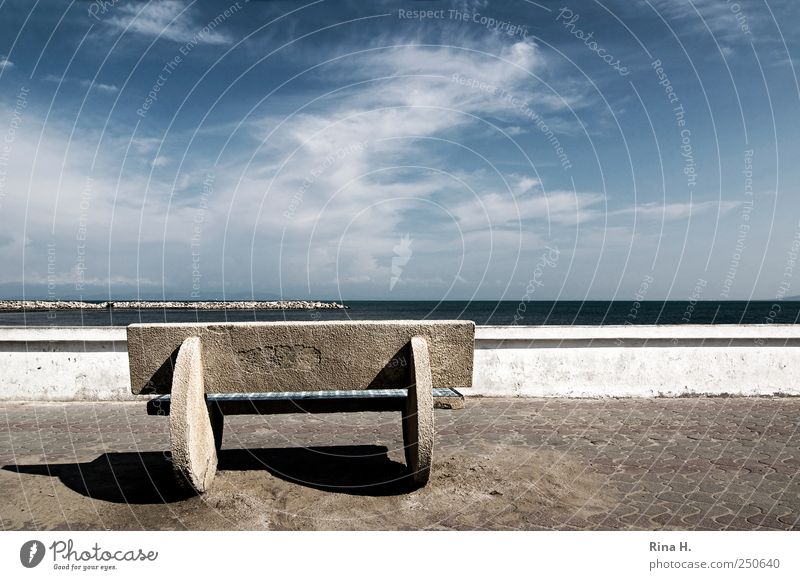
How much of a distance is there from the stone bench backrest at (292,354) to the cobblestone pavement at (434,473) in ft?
2.78

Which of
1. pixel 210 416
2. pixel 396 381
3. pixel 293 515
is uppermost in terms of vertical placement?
pixel 396 381

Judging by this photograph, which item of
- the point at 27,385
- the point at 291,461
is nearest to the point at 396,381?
the point at 291,461

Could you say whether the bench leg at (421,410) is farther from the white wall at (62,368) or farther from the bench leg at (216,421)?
the white wall at (62,368)

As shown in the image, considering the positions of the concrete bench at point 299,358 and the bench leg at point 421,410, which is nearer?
the bench leg at point 421,410

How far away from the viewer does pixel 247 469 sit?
5.08m

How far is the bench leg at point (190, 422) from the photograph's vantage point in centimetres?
405

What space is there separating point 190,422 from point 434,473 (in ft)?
6.80

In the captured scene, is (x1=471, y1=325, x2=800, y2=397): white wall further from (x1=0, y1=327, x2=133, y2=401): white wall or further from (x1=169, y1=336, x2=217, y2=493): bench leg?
(x1=0, y1=327, x2=133, y2=401): white wall

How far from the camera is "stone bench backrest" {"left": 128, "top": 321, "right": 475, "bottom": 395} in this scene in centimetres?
453

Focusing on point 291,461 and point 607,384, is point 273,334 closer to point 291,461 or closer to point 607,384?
point 291,461

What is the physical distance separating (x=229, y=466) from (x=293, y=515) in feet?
4.71

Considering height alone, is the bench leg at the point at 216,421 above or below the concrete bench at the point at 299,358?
below

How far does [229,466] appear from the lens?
17.1ft

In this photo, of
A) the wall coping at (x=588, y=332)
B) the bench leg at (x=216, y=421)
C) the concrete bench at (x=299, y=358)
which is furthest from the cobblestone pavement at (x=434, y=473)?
the wall coping at (x=588, y=332)
